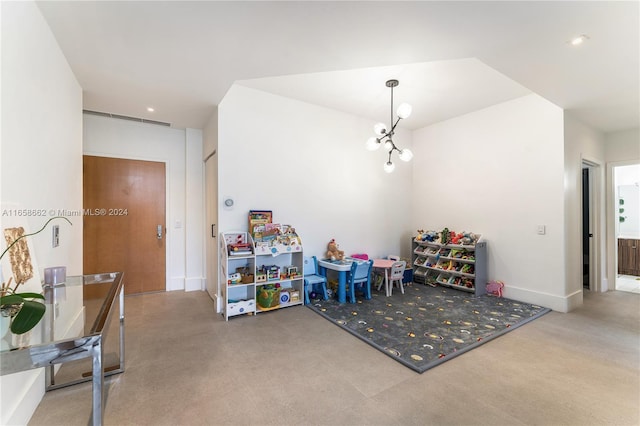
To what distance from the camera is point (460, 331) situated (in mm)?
2846

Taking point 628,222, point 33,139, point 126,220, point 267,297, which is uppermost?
point 33,139

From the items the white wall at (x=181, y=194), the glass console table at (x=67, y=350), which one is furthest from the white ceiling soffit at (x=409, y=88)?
the glass console table at (x=67, y=350)

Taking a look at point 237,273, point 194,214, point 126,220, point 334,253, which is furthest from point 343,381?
point 126,220

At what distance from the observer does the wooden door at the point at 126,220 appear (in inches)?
152

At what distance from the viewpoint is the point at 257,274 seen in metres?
3.42

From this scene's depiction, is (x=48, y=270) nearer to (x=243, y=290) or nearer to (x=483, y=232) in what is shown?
(x=243, y=290)

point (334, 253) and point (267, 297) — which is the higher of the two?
point (334, 253)

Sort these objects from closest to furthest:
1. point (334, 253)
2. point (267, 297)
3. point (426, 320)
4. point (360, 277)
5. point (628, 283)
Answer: point (426, 320)
point (267, 297)
point (360, 277)
point (334, 253)
point (628, 283)

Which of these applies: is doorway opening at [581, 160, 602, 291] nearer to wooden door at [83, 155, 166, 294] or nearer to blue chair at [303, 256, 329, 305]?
blue chair at [303, 256, 329, 305]

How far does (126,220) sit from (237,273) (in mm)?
2121

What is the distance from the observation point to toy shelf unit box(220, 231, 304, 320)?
10.7 feet

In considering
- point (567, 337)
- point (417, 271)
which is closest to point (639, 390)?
point (567, 337)

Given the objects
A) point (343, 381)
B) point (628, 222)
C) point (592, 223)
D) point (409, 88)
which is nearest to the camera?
point (343, 381)

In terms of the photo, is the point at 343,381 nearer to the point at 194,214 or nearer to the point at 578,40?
the point at 578,40
